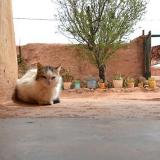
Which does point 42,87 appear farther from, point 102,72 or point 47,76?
point 102,72

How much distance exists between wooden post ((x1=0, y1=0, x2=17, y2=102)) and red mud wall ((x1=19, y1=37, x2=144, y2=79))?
8.06 meters

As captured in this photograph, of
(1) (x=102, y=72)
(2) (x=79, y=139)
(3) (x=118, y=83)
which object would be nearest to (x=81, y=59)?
(1) (x=102, y=72)

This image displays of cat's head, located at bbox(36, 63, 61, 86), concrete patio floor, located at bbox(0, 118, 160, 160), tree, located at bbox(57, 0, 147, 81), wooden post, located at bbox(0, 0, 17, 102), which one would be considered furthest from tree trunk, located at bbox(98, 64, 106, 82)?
concrete patio floor, located at bbox(0, 118, 160, 160)

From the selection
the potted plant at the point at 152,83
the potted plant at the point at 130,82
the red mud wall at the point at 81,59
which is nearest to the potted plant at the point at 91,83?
the red mud wall at the point at 81,59

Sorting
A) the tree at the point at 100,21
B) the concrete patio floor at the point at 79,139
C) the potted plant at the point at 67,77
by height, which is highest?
the tree at the point at 100,21

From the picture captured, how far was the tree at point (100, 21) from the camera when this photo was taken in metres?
12.6

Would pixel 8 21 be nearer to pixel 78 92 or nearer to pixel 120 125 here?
pixel 120 125

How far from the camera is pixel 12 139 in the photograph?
6.79ft

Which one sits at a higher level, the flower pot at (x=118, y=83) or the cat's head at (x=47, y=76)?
the cat's head at (x=47, y=76)

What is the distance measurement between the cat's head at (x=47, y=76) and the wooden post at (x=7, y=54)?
38 cm

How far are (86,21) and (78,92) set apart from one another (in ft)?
8.03

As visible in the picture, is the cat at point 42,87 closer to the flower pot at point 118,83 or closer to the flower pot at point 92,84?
the flower pot at point 92,84

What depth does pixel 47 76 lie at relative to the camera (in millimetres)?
4852

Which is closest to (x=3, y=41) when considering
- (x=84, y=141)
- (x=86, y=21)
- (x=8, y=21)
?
(x=8, y=21)
